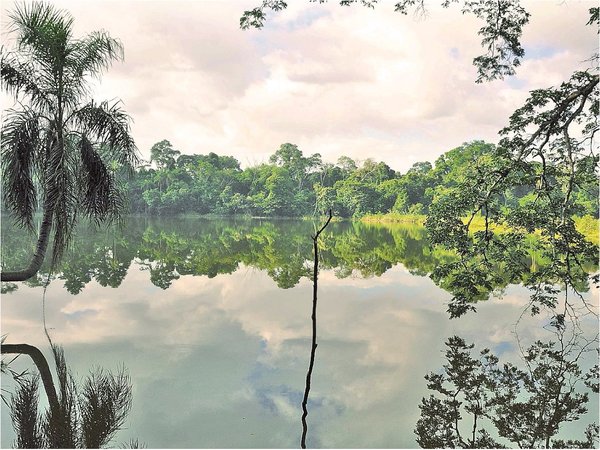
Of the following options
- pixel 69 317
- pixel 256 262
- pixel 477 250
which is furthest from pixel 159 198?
pixel 477 250

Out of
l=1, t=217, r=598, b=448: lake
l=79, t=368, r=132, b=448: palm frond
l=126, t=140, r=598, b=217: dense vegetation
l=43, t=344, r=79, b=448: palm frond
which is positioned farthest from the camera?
l=126, t=140, r=598, b=217: dense vegetation

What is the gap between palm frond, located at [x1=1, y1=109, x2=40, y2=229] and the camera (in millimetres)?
5160

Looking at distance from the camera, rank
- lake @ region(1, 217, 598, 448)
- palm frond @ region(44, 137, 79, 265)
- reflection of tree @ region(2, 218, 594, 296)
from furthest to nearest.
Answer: reflection of tree @ region(2, 218, 594, 296), palm frond @ region(44, 137, 79, 265), lake @ region(1, 217, 598, 448)

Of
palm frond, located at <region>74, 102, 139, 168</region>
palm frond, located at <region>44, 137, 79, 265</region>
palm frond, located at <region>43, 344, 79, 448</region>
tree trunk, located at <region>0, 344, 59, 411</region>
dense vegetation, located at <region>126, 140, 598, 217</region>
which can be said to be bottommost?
palm frond, located at <region>43, 344, 79, 448</region>

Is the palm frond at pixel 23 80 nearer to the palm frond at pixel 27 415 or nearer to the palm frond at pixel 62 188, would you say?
the palm frond at pixel 62 188

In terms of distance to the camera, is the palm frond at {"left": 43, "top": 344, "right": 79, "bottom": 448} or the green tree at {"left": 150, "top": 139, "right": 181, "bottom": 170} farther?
the green tree at {"left": 150, "top": 139, "right": 181, "bottom": 170}

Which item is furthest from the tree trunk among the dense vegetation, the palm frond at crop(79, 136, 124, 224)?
the dense vegetation

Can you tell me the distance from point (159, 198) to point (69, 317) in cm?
2991

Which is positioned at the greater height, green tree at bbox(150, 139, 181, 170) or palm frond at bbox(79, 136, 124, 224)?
green tree at bbox(150, 139, 181, 170)

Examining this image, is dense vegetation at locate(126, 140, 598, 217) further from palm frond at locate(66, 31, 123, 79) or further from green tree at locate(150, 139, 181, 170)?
palm frond at locate(66, 31, 123, 79)

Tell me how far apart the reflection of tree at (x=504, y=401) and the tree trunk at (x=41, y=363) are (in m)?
2.94

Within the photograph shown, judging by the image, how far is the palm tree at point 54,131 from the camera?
5.19m

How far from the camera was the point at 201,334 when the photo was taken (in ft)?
19.2

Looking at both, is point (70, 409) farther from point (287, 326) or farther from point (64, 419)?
point (287, 326)
